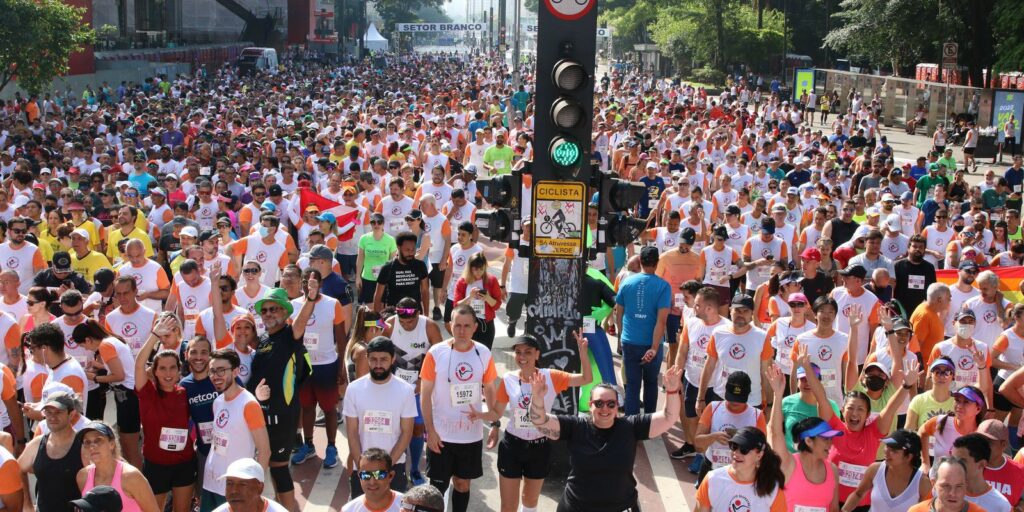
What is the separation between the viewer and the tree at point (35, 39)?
26.7m

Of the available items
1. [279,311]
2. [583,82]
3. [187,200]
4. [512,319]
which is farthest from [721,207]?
[279,311]

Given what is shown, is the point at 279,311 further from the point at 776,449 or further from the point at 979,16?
the point at 979,16

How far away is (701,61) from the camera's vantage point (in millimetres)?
75312

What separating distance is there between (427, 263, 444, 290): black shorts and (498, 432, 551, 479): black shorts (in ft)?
20.2

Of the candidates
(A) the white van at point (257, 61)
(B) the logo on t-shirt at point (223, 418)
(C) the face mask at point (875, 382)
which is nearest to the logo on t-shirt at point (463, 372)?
(B) the logo on t-shirt at point (223, 418)

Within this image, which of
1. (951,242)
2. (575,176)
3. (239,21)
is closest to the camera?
(575,176)

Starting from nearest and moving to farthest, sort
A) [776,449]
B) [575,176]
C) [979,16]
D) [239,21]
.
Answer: [776,449]
[575,176]
[979,16]
[239,21]

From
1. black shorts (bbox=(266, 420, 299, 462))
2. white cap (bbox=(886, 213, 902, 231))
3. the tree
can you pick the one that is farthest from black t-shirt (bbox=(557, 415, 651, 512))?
the tree

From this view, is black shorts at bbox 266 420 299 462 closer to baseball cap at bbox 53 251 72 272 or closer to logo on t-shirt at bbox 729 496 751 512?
logo on t-shirt at bbox 729 496 751 512

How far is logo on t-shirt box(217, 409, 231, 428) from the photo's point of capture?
7.07m

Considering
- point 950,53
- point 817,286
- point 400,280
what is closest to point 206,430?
point 400,280

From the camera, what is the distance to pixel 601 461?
261 inches

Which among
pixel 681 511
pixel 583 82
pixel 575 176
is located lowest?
pixel 681 511

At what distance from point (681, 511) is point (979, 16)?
45.2m
